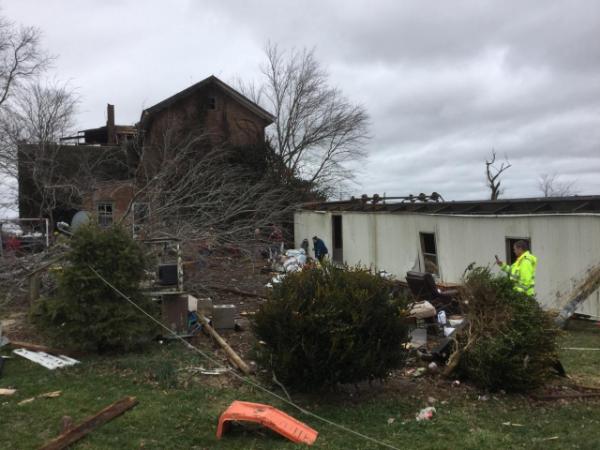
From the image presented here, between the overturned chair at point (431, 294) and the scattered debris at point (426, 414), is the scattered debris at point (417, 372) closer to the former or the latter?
the scattered debris at point (426, 414)

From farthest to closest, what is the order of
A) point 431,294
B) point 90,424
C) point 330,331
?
point 431,294 < point 330,331 < point 90,424

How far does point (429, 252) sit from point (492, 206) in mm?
2679

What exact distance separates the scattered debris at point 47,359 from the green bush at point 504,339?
491cm

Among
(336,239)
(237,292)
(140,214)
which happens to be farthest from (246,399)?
(336,239)

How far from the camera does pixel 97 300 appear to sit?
731 centimetres

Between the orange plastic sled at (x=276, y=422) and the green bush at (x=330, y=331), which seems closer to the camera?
the orange plastic sled at (x=276, y=422)

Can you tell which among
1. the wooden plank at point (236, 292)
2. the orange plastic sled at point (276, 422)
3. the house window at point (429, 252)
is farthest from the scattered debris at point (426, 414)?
the house window at point (429, 252)

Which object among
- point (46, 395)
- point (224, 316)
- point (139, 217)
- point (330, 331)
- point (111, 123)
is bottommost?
point (46, 395)

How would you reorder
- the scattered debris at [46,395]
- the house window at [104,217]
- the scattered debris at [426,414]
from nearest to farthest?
the scattered debris at [426,414] → the scattered debris at [46,395] → the house window at [104,217]

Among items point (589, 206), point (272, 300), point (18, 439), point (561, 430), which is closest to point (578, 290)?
point (589, 206)

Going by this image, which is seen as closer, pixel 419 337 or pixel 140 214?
pixel 419 337

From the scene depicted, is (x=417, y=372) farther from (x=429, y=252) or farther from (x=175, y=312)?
(x=429, y=252)

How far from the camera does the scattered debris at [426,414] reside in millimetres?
4920

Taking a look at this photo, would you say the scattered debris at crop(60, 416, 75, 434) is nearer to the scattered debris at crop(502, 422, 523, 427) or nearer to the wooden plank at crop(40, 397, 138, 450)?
the wooden plank at crop(40, 397, 138, 450)
